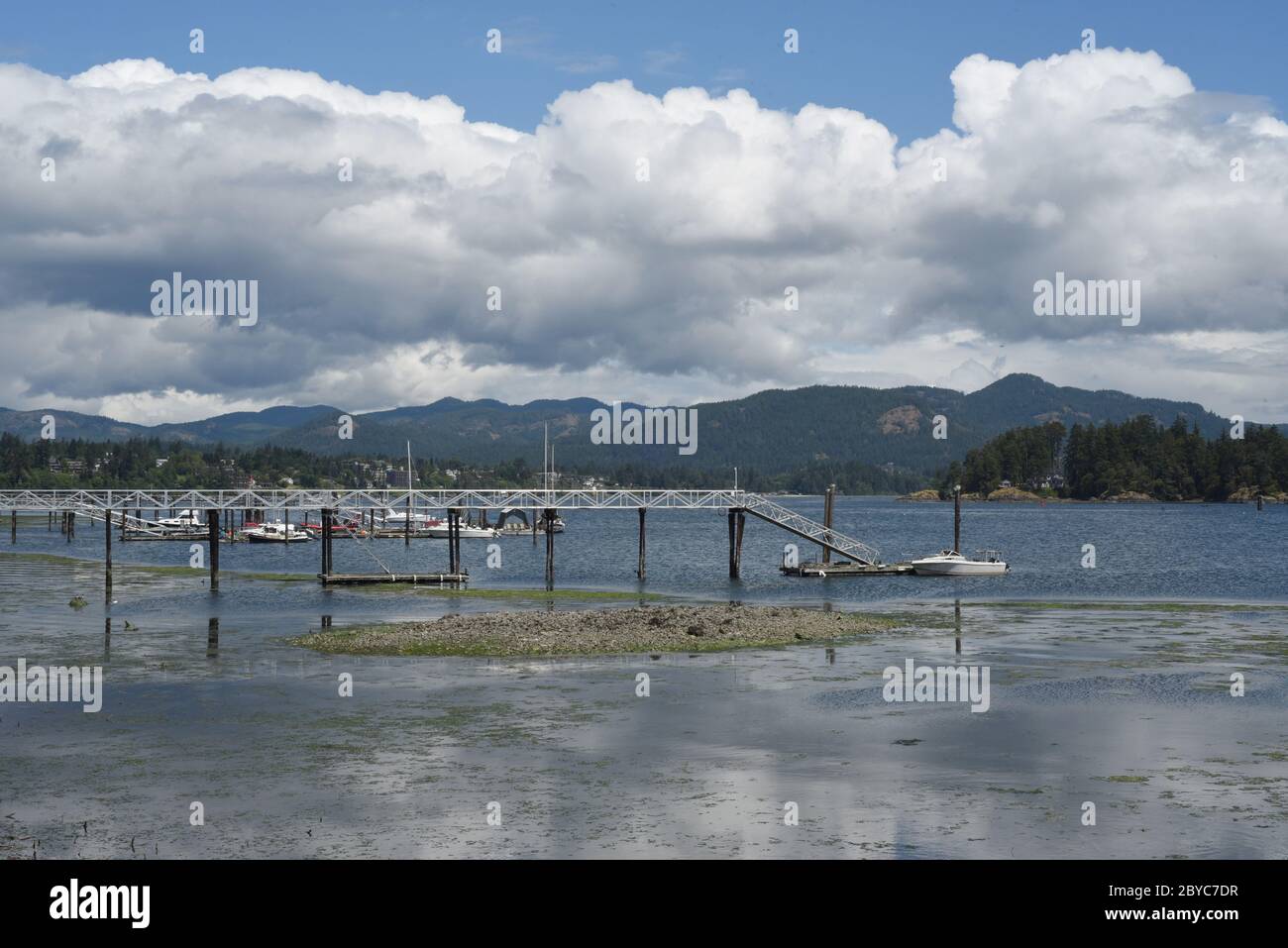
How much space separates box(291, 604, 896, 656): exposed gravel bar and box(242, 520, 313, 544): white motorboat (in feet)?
347

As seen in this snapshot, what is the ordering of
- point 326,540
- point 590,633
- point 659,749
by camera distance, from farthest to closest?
point 326,540 < point 590,633 < point 659,749

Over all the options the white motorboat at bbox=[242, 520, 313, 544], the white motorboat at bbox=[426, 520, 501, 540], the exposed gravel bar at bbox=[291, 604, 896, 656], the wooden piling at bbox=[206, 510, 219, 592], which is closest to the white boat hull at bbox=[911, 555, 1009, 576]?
the exposed gravel bar at bbox=[291, 604, 896, 656]

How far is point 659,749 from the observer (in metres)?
33.1

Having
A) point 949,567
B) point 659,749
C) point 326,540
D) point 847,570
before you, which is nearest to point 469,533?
point 326,540

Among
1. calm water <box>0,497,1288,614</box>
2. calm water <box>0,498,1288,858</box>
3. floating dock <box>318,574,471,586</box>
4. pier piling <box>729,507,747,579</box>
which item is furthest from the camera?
pier piling <box>729,507,747,579</box>

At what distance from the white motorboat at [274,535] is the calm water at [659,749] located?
96281mm

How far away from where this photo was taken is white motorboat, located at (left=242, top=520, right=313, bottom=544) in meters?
161

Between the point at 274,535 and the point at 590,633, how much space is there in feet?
382

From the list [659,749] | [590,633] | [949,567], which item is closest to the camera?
[659,749]

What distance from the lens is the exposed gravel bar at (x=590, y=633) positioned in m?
51.7

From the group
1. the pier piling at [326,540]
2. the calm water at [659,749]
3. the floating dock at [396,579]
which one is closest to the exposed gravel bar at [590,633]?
the calm water at [659,749]

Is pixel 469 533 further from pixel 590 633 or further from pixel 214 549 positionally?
pixel 590 633

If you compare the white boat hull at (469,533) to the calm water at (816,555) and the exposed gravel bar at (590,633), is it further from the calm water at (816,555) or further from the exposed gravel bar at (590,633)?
the exposed gravel bar at (590,633)

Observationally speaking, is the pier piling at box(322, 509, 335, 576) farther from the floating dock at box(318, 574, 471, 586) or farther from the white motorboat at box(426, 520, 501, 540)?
the white motorboat at box(426, 520, 501, 540)
